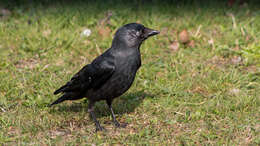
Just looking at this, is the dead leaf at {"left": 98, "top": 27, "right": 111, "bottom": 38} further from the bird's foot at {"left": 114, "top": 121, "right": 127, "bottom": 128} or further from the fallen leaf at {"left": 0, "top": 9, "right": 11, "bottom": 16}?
the bird's foot at {"left": 114, "top": 121, "right": 127, "bottom": 128}

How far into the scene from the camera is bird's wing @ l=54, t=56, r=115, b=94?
4.34 meters

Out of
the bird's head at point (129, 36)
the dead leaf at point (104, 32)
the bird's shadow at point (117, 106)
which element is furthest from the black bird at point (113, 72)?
the dead leaf at point (104, 32)

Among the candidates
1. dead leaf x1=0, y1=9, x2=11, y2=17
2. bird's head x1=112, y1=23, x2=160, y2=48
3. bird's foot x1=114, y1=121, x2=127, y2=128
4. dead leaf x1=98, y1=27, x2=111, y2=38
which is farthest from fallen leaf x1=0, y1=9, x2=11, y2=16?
bird's foot x1=114, y1=121, x2=127, y2=128

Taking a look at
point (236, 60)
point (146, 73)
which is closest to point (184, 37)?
point (236, 60)

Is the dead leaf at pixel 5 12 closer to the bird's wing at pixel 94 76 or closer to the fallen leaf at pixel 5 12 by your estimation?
the fallen leaf at pixel 5 12

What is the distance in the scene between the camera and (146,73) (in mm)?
5797

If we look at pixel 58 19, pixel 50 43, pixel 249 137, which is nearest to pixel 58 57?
pixel 50 43

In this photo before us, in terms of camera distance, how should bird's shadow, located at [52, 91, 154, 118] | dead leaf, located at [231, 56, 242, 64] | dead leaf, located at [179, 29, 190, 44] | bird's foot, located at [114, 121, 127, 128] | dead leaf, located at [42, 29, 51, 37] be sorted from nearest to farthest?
bird's foot, located at [114, 121, 127, 128] < bird's shadow, located at [52, 91, 154, 118] < dead leaf, located at [231, 56, 242, 64] < dead leaf, located at [179, 29, 190, 44] < dead leaf, located at [42, 29, 51, 37]

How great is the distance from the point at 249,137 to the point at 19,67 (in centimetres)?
364

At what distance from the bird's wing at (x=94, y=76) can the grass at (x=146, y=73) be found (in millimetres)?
425

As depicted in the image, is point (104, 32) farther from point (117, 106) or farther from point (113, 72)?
point (113, 72)

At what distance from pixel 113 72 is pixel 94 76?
25cm

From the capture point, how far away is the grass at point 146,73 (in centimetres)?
441

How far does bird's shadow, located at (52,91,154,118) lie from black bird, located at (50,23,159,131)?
35 centimetres
